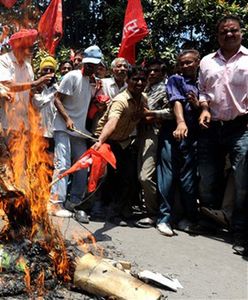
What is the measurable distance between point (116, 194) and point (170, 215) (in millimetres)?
821

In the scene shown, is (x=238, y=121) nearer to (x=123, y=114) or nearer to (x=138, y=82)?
(x=138, y=82)

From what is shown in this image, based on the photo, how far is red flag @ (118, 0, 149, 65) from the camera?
759 cm

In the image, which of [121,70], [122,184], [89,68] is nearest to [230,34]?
[121,70]

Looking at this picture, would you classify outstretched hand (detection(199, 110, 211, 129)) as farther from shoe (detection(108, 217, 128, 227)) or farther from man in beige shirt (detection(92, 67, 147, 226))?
shoe (detection(108, 217, 128, 227))

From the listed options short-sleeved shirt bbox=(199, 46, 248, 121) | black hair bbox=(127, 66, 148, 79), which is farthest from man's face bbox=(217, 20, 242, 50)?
black hair bbox=(127, 66, 148, 79)

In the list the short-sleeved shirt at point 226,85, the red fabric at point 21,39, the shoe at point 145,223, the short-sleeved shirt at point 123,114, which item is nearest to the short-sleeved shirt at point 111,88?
the short-sleeved shirt at point 123,114

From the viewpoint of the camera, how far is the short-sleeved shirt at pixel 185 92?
17.6 ft

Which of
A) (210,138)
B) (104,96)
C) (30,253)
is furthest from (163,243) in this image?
(104,96)

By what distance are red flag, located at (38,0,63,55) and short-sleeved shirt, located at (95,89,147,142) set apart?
3340mm

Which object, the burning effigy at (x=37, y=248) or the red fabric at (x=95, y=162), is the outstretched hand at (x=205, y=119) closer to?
the red fabric at (x=95, y=162)

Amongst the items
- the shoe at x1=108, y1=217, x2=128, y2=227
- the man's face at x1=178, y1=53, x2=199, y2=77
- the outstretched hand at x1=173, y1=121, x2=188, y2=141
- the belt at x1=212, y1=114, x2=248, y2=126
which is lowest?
the shoe at x1=108, y1=217, x2=128, y2=227

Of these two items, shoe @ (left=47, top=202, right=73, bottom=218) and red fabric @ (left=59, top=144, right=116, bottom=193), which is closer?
red fabric @ (left=59, top=144, right=116, bottom=193)

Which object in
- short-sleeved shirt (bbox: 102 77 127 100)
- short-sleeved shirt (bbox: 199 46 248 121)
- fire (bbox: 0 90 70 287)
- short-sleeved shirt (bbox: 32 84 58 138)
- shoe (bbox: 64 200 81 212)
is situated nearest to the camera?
fire (bbox: 0 90 70 287)

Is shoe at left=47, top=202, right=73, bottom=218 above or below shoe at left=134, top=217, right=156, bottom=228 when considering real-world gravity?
above
